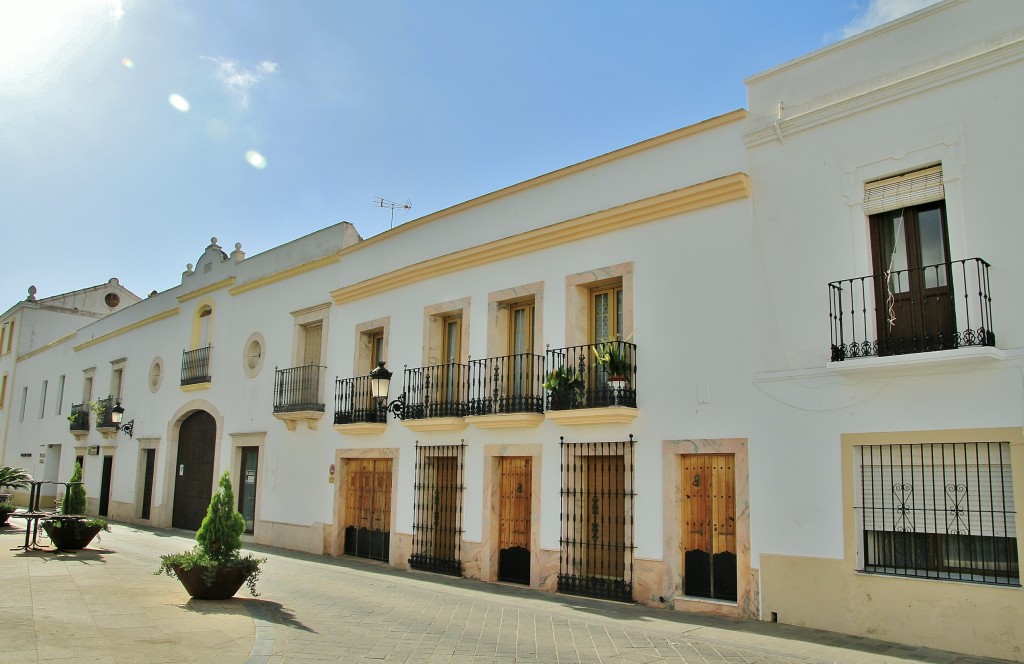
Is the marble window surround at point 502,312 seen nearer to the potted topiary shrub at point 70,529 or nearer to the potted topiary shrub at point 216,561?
the potted topiary shrub at point 216,561

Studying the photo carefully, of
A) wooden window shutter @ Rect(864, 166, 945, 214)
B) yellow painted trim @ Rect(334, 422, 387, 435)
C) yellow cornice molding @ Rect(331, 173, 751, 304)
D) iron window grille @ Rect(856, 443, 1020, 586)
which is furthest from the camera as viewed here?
yellow painted trim @ Rect(334, 422, 387, 435)

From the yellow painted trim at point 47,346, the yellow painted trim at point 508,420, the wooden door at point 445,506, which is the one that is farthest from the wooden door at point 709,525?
the yellow painted trim at point 47,346

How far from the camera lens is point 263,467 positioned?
1748cm

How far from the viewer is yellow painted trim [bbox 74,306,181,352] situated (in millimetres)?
22367

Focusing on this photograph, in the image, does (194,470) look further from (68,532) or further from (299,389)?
(68,532)

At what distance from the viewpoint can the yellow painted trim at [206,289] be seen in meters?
20.0

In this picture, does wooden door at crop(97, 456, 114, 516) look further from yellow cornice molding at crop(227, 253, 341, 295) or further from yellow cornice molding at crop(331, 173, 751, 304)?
yellow cornice molding at crop(331, 173, 751, 304)

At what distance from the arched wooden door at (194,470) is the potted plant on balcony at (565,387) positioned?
11596 mm

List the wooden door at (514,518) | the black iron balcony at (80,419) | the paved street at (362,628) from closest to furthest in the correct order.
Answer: the paved street at (362,628) → the wooden door at (514,518) → the black iron balcony at (80,419)

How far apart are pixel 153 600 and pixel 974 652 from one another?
910 centimetres

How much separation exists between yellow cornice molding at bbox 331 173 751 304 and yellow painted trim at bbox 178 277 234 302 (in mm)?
5850

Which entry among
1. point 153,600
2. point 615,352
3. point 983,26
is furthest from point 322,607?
point 983,26

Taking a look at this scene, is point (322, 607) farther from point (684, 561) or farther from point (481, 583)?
point (684, 561)

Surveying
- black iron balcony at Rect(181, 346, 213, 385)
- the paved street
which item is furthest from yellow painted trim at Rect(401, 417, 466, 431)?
black iron balcony at Rect(181, 346, 213, 385)
